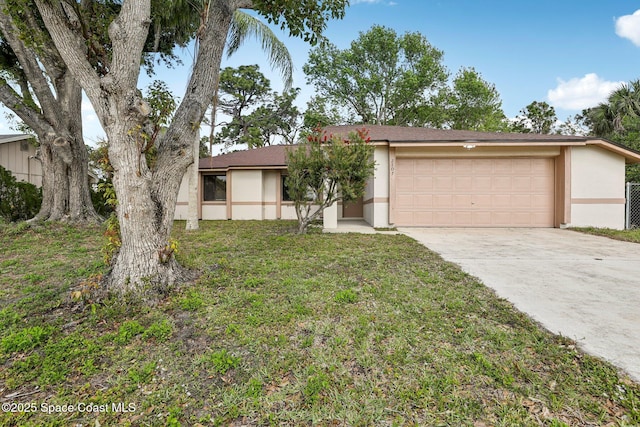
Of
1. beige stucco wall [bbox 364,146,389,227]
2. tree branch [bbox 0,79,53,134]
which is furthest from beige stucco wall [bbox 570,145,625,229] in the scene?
tree branch [bbox 0,79,53,134]

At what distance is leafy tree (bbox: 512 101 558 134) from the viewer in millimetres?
23716

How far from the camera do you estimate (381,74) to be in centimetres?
2303

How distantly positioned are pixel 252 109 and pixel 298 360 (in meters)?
24.2

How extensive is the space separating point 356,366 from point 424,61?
25.0 metres

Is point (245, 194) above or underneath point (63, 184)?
underneath

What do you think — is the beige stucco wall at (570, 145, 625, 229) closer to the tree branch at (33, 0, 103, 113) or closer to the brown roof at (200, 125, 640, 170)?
the brown roof at (200, 125, 640, 170)

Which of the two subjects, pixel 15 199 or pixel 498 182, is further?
pixel 15 199

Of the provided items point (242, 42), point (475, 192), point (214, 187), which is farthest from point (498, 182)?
point (214, 187)

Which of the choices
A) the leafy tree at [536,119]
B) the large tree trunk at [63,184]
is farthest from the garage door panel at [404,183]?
the leafy tree at [536,119]

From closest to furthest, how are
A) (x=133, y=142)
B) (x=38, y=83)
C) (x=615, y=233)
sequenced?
1. (x=133, y=142)
2. (x=615, y=233)
3. (x=38, y=83)

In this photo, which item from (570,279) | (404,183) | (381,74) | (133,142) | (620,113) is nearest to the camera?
(133,142)

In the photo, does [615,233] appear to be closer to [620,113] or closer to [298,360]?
[298,360]

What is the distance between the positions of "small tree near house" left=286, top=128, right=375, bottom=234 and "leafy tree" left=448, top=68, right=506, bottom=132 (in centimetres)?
1912

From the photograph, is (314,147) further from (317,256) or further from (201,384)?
(201,384)
